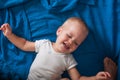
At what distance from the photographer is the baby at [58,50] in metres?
1.62

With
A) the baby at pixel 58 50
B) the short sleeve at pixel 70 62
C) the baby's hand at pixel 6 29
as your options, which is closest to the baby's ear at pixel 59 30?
the baby at pixel 58 50

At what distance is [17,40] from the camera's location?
1.69 meters

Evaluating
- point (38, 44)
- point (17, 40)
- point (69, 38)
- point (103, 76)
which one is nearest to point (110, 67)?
point (103, 76)

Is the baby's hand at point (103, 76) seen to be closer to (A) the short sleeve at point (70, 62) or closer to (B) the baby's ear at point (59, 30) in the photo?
(A) the short sleeve at point (70, 62)

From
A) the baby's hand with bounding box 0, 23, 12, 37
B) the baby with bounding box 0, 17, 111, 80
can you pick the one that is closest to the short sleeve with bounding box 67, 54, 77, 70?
the baby with bounding box 0, 17, 111, 80

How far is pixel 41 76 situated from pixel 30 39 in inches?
8.7

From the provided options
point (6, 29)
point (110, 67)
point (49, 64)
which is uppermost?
point (6, 29)

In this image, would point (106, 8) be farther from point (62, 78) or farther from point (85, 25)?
point (62, 78)

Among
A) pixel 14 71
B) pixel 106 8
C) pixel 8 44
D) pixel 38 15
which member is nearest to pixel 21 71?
pixel 14 71

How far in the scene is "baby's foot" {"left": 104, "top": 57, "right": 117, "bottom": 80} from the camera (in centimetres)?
171

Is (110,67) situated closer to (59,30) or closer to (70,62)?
(70,62)

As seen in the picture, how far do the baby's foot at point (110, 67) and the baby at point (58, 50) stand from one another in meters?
0.15

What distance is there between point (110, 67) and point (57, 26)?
37 cm

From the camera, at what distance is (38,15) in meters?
1.73
